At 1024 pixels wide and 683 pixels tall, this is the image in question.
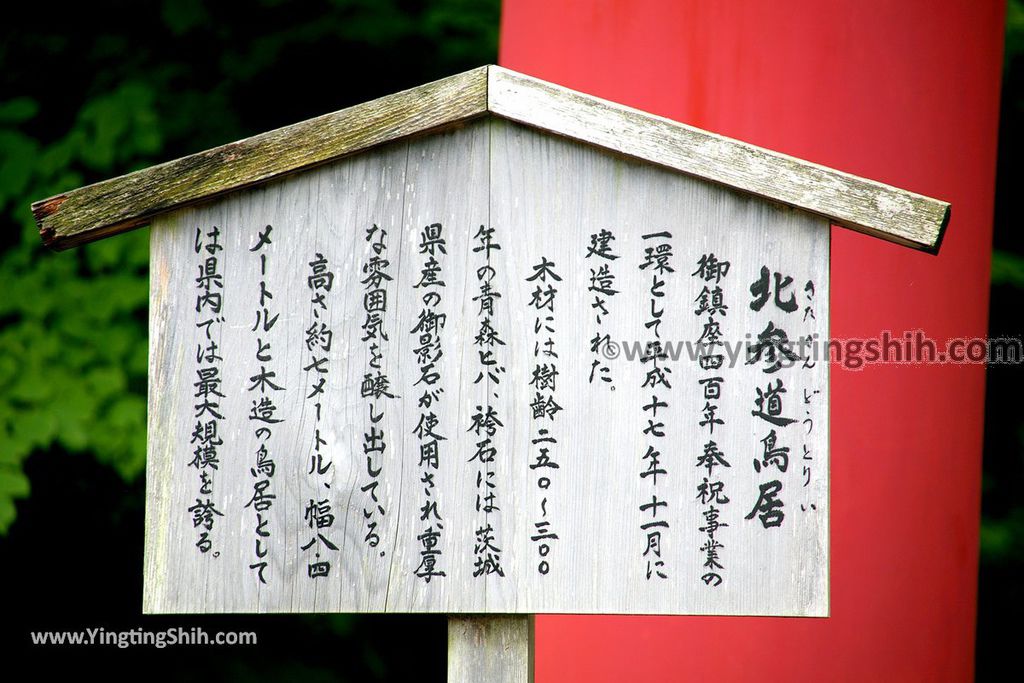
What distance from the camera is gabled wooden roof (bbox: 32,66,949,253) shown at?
5.41ft

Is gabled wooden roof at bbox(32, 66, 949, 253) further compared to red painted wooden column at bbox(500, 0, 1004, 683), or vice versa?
red painted wooden column at bbox(500, 0, 1004, 683)

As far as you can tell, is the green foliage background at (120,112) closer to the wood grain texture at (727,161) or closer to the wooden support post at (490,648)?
the wooden support post at (490,648)

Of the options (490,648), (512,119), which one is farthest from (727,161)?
(490,648)

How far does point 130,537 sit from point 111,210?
2.83m

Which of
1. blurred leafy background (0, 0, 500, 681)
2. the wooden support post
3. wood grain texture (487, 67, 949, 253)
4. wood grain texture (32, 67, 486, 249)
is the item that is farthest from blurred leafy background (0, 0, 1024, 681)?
wood grain texture (487, 67, 949, 253)

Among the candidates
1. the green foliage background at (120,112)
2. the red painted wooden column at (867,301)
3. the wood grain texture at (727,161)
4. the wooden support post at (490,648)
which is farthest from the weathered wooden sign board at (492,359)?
the green foliage background at (120,112)

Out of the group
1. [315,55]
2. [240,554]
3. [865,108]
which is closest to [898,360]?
[865,108]

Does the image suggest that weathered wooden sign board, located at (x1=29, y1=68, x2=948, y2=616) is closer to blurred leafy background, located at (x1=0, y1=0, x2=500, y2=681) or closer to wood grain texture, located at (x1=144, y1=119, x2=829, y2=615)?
wood grain texture, located at (x1=144, y1=119, x2=829, y2=615)

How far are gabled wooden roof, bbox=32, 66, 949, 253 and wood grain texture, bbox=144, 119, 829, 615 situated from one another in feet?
0.15

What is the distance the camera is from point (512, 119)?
1.75 m

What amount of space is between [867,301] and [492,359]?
1.11 metres

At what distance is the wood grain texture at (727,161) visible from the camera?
1.63 m

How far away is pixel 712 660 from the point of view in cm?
233

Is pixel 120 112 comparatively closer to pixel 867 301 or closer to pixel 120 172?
pixel 120 172
